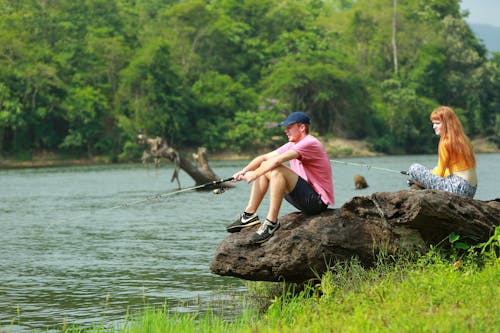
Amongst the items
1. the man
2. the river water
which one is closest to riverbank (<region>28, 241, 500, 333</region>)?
the man

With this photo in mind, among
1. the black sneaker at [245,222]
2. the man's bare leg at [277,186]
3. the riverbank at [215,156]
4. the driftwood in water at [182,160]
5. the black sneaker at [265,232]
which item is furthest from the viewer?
the riverbank at [215,156]

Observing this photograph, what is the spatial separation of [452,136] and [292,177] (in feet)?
5.98

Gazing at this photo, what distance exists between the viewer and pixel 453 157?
34.2 feet

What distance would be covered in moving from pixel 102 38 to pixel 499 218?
75.3 m

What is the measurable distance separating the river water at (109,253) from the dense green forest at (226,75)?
114 feet

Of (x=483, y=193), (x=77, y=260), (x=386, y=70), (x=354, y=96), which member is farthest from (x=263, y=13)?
(x=77, y=260)

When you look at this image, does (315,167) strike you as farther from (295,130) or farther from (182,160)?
(182,160)

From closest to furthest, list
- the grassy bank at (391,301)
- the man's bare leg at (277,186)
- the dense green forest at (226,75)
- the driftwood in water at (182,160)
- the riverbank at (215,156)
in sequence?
the grassy bank at (391,301) → the man's bare leg at (277,186) → the driftwood in water at (182,160) → the riverbank at (215,156) → the dense green forest at (226,75)

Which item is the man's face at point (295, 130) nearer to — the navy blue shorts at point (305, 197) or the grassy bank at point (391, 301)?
the navy blue shorts at point (305, 197)

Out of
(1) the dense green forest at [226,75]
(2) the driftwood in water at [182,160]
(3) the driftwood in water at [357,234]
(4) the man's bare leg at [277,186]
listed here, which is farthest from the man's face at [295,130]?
(1) the dense green forest at [226,75]

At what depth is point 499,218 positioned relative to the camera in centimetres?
1012

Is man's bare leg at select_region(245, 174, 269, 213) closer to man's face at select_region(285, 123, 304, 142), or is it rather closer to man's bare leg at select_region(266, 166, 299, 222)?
man's bare leg at select_region(266, 166, 299, 222)

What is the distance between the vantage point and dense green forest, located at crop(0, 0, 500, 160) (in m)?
72.5

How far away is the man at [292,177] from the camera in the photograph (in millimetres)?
10039
